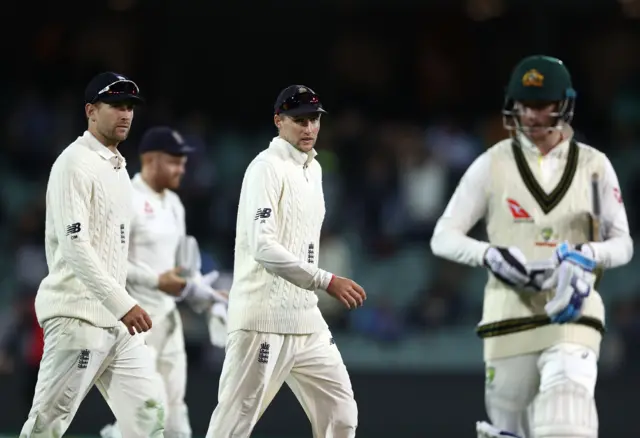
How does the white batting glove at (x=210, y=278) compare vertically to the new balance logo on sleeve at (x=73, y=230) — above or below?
above

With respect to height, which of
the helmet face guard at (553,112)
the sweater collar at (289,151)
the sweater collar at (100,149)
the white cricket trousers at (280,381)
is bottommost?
the white cricket trousers at (280,381)

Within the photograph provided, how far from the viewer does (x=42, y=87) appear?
1664cm

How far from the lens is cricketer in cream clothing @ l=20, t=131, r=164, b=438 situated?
6.36 meters

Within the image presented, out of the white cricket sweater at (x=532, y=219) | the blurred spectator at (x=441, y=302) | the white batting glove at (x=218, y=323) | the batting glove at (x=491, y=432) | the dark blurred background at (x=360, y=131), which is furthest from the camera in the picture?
the blurred spectator at (x=441, y=302)

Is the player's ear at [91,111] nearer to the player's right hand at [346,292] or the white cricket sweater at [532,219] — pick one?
the player's right hand at [346,292]

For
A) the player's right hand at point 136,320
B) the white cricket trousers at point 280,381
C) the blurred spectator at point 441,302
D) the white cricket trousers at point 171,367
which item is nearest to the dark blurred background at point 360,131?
the blurred spectator at point 441,302

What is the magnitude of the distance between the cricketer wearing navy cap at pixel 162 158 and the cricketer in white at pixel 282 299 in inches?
70.6

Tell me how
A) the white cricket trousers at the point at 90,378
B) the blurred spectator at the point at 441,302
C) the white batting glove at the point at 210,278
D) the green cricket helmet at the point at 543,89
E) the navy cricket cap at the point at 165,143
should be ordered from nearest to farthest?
the white cricket trousers at the point at 90,378 < the green cricket helmet at the point at 543,89 < the navy cricket cap at the point at 165,143 < the white batting glove at the point at 210,278 < the blurred spectator at the point at 441,302

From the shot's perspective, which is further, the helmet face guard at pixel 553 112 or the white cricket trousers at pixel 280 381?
the helmet face guard at pixel 553 112

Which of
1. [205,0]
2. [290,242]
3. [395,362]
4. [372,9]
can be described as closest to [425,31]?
[372,9]

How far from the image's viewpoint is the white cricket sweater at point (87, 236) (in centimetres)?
633

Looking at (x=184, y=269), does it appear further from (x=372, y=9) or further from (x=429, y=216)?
(x=372, y=9)

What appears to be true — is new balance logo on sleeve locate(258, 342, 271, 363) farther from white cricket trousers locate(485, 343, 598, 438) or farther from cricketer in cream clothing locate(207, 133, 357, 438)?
white cricket trousers locate(485, 343, 598, 438)

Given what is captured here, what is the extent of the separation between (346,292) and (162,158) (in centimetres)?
254
